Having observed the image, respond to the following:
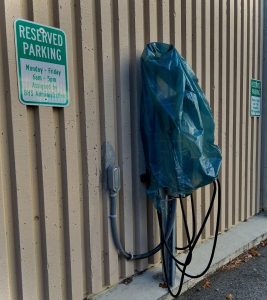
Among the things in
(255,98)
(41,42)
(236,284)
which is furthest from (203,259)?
(41,42)

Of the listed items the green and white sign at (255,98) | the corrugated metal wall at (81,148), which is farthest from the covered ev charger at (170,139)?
the green and white sign at (255,98)

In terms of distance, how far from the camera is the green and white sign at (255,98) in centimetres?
466

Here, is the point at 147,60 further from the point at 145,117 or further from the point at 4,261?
the point at 4,261

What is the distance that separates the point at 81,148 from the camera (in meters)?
2.61

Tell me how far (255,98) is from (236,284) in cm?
245

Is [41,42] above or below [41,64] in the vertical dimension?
above

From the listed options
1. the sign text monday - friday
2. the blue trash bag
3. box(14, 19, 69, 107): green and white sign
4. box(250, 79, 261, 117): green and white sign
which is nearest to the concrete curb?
the blue trash bag

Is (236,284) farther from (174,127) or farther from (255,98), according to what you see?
(255,98)

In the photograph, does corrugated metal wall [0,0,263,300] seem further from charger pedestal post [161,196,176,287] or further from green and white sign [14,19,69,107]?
charger pedestal post [161,196,176,287]

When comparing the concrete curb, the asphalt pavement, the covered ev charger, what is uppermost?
the covered ev charger

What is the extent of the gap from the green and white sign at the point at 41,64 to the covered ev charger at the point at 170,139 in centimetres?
70

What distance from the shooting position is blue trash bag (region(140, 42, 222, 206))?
267 centimetres

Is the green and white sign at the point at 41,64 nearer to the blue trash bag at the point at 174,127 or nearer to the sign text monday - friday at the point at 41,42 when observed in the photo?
the sign text monday - friday at the point at 41,42

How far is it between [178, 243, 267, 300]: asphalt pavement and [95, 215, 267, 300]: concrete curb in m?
0.07
